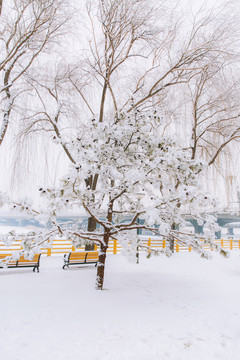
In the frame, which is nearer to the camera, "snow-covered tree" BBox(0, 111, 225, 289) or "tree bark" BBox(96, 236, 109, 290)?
"snow-covered tree" BBox(0, 111, 225, 289)

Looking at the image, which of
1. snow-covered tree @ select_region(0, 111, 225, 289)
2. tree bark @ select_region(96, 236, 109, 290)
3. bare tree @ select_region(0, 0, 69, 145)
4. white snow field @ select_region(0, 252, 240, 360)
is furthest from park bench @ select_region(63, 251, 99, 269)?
bare tree @ select_region(0, 0, 69, 145)

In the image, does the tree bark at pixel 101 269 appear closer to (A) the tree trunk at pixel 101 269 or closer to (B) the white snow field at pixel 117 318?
(A) the tree trunk at pixel 101 269

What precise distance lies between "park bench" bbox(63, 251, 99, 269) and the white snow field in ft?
2.87

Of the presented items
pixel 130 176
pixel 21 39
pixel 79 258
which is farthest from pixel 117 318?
pixel 21 39

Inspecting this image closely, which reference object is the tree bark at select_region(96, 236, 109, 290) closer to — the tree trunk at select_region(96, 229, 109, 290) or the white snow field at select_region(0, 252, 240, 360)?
the tree trunk at select_region(96, 229, 109, 290)

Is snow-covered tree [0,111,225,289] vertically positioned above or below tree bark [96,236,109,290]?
above

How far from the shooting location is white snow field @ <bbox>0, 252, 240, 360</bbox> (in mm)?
3566

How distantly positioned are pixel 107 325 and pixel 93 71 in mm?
9821

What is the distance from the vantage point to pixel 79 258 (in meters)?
9.38

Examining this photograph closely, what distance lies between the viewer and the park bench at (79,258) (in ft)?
30.0

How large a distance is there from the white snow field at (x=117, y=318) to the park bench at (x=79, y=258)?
2.87 ft

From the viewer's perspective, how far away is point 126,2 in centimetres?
874

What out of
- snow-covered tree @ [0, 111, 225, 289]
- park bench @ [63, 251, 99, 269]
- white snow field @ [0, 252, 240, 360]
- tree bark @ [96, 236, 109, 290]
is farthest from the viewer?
park bench @ [63, 251, 99, 269]

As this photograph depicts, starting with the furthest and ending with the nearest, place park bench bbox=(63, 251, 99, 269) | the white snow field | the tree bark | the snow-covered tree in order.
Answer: park bench bbox=(63, 251, 99, 269), the tree bark, the snow-covered tree, the white snow field
